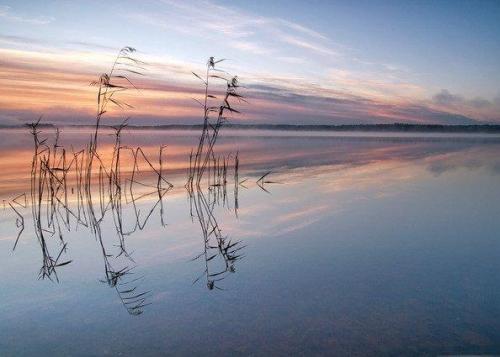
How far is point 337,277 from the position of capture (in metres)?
3.96

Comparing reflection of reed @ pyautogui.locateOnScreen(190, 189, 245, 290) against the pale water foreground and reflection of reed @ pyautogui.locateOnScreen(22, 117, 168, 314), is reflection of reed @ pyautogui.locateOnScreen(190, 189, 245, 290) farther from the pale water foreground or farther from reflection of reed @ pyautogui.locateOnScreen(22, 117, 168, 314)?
reflection of reed @ pyautogui.locateOnScreen(22, 117, 168, 314)

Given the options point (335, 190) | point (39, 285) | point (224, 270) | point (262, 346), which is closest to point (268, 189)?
point (335, 190)

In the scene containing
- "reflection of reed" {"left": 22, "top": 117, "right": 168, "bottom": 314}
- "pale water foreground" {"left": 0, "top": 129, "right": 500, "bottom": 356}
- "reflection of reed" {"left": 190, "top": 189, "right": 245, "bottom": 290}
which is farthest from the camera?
"reflection of reed" {"left": 190, "top": 189, "right": 245, "bottom": 290}

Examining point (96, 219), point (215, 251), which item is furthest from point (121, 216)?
point (215, 251)

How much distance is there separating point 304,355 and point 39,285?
2.43m

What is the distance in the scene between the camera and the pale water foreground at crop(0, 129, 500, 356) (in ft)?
9.23

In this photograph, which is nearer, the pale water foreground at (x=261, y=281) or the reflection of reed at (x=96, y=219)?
the pale water foreground at (x=261, y=281)

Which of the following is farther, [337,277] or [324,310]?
[337,277]

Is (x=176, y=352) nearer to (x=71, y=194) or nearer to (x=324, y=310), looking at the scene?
(x=324, y=310)

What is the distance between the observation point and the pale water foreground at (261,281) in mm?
2812

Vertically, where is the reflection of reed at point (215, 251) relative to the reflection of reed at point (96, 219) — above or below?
above

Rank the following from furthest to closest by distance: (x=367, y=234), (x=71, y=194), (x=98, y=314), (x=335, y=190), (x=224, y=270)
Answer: (x=335, y=190)
(x=71, y=194)
(x=367, y=234)
(x=224, y=270)
(x=98, y=314)

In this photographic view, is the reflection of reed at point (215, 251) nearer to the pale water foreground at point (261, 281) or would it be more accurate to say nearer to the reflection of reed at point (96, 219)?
the pale water foreground at point (261, 281)

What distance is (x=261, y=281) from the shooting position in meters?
3.87
